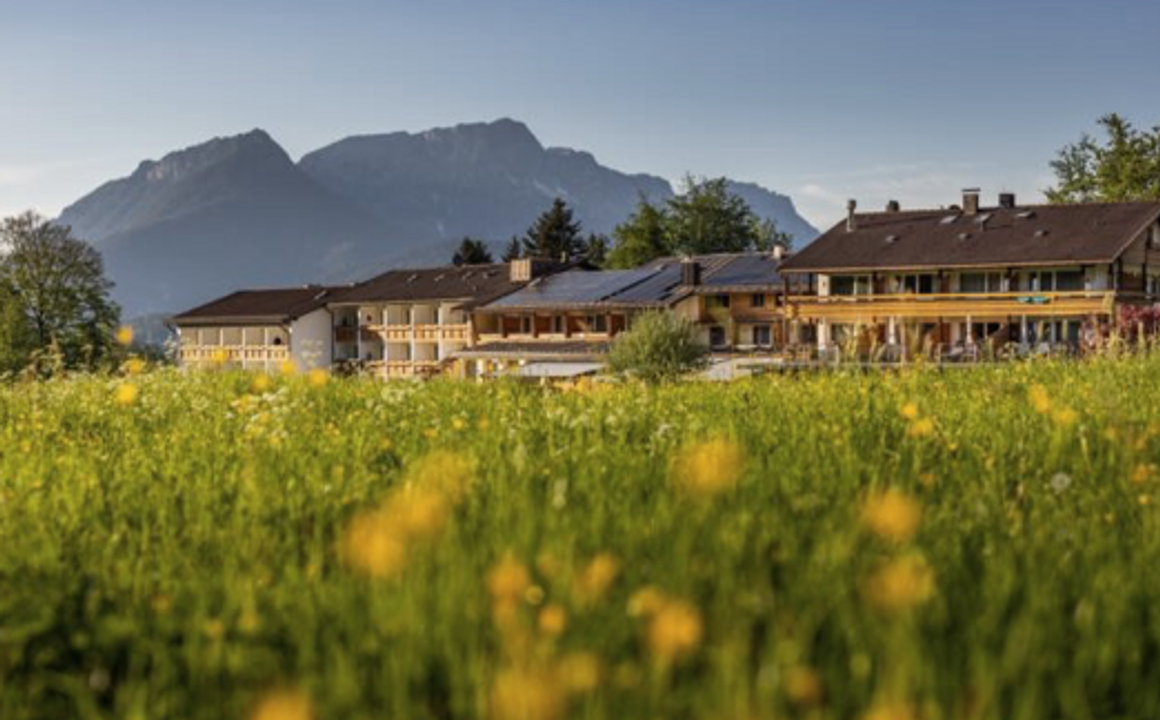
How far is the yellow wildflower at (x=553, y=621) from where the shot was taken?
3039mm

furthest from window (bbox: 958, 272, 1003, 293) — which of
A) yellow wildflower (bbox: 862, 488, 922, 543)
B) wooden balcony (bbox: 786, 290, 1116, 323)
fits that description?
yellow wildflower (bbox: 862, 488, 922, 543)

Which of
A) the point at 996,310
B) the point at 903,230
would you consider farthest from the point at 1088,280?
the point at 903,230

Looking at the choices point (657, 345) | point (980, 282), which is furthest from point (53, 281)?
point (657, 345)

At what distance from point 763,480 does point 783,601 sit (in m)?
1.57

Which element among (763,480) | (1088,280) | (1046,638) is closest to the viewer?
(1046,638)

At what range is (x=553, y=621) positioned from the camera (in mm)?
3041

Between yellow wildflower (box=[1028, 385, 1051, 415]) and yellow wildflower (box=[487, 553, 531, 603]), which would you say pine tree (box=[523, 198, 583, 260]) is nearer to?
yellow wildflower (box=[1028, 385, 1051, 415])

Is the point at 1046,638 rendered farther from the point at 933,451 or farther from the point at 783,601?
the point at 933,451

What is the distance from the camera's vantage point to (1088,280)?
5316cm

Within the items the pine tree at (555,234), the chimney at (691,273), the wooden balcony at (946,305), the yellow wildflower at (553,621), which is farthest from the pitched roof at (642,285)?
the yellow wildflower at (553,621)

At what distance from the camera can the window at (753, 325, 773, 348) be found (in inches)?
2447

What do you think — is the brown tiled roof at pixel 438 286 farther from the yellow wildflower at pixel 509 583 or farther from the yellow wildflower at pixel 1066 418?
the yellow wildflower at pixel 509 583

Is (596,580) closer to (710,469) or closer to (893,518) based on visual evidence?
(893,518)

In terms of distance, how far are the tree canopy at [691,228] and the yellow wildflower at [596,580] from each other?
9204cm
